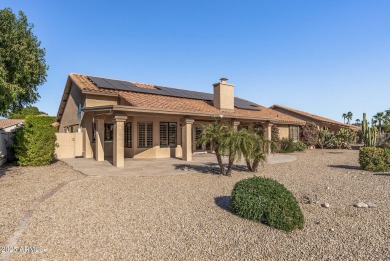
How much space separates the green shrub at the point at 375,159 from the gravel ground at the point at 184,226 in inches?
158

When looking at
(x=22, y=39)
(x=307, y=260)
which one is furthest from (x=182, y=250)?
(x=22, y=39)

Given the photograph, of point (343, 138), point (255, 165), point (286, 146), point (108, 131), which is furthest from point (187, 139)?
point (343, 138)

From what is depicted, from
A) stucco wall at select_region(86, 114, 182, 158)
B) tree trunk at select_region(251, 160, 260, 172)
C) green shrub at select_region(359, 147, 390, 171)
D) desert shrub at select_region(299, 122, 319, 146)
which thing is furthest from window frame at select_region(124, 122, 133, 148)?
desert shrub at select_region(299, 122, 319, 146)

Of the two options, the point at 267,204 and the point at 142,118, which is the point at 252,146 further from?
the point at 142,118

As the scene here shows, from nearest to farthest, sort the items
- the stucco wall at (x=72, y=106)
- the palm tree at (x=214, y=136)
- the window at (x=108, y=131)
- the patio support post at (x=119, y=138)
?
the palm tree at (x=214, y=136)
the patio support post at (x=119, y=138)
the window at (x=108, y=131)
the stucco wall at (x=72, y=106)

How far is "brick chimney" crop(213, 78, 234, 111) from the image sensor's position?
1944cm

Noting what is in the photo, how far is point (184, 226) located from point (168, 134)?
12472 millimetres

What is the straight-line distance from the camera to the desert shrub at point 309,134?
26.5 metres

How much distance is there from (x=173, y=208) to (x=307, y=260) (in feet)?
11.5

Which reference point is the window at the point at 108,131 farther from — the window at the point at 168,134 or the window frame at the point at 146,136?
the window at the point at 168,134

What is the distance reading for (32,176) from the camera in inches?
424

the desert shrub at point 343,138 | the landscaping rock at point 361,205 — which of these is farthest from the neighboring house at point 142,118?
the desert shrub at point 343,138

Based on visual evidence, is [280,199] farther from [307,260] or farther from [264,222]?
[307,260]

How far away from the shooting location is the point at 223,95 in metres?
19.5
